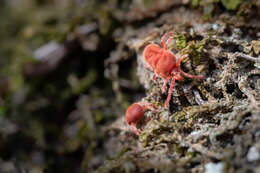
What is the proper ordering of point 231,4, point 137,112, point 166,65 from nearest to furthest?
point 166,65
point 137,112
point 231,4

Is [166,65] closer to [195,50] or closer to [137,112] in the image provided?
[195,50]

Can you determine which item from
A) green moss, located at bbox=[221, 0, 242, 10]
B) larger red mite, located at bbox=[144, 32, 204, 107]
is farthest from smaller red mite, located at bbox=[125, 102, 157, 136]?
green moss, located at bbox=[221, 0, 242, 10]

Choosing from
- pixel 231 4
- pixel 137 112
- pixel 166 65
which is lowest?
pixel 137 112

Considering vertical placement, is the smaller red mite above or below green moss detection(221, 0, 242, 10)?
below

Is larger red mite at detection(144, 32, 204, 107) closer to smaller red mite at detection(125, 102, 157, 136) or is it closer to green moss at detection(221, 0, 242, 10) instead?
smaller red mite at detection(125, 102, 157, 136)

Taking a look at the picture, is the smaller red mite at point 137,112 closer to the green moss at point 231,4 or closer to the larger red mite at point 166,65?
the larger red mite at point 166,65

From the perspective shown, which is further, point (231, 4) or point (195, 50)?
point (231, 4)

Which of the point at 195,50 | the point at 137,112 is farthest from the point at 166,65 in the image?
the point at 137,112

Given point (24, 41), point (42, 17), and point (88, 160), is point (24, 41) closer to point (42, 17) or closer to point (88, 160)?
point (42, 17)

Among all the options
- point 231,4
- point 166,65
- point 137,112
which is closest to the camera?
point 166,65

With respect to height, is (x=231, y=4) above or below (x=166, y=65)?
above

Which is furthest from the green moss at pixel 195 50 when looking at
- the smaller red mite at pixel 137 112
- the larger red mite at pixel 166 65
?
the smaller red mite at pixel 137 112
